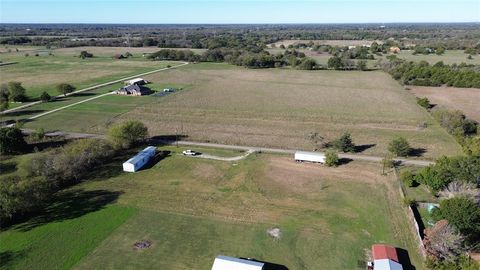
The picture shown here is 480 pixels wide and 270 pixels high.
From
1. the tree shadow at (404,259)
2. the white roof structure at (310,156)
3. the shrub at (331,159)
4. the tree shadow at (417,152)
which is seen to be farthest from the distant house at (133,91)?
the tree shadow at (404,259)

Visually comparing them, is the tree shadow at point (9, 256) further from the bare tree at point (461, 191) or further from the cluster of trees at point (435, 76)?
the cluster of trees at point (435, 76)

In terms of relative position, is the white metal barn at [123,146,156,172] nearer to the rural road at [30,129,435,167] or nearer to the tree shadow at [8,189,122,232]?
the tree shadow at [8,189,122,232]

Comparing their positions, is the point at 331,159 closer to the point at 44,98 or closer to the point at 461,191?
the point at 461,191

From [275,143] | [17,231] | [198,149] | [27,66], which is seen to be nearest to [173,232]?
[17,231]

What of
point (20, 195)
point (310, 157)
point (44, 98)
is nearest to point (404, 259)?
point (310, 157)

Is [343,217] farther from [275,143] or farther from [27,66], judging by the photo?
[27,66]

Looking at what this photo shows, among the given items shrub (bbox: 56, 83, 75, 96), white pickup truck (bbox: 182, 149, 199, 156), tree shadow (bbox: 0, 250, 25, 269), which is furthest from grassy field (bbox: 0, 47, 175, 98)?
tree shadow (bbox: 0, 250, 25, 269)
